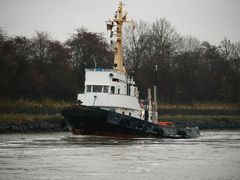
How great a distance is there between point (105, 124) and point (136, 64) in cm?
4186

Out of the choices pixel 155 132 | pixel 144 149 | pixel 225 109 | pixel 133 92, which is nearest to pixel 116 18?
pixel 133 92

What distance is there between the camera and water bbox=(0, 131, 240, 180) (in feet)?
81.0

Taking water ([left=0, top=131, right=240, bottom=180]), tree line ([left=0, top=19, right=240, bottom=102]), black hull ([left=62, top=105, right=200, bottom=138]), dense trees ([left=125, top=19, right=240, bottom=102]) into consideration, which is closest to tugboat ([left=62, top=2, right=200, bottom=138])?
black hull ([left=62, top=105, right=200, bottom=138])

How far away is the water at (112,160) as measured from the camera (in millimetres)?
24688

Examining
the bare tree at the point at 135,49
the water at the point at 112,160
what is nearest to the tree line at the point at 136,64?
the bare tree at the point at 135,49

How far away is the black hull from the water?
4046 mm

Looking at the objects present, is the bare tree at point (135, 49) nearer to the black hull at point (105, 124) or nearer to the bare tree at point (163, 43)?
the bare tree at point (163, 43)

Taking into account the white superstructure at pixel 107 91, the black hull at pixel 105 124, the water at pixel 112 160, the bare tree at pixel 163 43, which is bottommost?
the water at pixel 112 160

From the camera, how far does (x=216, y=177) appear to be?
24516mm

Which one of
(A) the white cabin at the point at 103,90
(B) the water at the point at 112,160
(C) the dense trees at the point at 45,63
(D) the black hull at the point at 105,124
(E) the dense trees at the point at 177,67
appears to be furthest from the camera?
(E) the dense trees at the point at 177,67

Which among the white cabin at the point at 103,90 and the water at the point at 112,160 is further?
the white cabin at the point at 103,90

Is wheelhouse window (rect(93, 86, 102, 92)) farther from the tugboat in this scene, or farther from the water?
the water

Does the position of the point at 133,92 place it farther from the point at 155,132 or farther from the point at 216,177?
the point at 216,177

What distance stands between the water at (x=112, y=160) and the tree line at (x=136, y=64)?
86.8 feet
